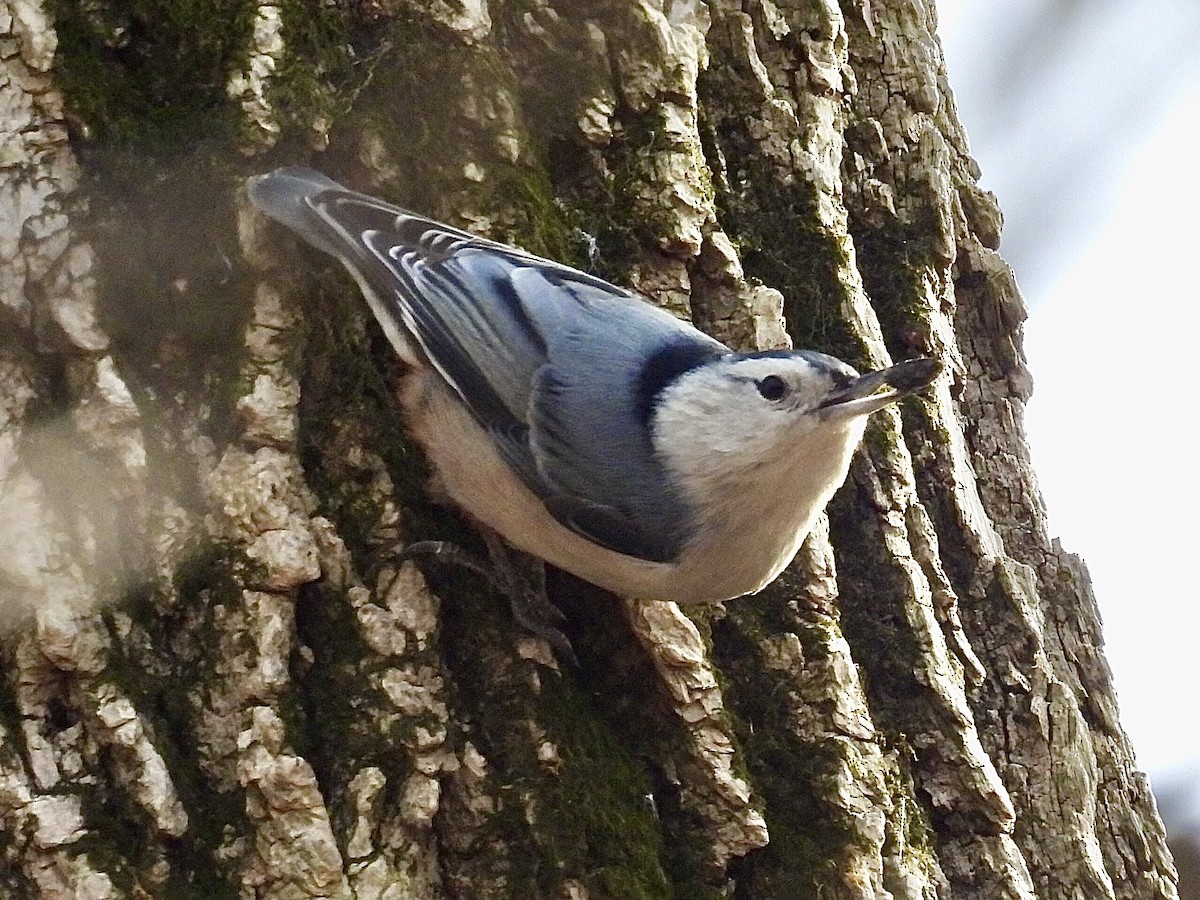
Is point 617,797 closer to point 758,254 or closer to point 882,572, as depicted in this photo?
point 882,572

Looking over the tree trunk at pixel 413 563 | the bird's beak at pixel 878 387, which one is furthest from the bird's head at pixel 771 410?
the tree trunk at pixel 413 563

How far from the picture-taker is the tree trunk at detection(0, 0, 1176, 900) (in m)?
1.53

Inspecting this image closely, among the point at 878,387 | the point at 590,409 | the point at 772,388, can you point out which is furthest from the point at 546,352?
the point at 878,387

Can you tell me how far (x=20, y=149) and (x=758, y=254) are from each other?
1.10 metres

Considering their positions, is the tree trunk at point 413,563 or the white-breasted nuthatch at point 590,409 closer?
the tree trunk at point 413,563

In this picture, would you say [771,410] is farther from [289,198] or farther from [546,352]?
[289,198]

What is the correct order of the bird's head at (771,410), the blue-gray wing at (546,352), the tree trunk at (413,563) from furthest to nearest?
the blue-gray wing at (546,352) < the bird's head at (771,410) < the tree trunk at (413,563)

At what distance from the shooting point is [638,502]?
70.6 inches

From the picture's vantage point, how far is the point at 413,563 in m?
1.72

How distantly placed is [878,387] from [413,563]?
66 cm

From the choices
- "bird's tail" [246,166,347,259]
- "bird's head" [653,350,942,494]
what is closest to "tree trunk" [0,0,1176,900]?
"bird's tail" [246,166,347,259]

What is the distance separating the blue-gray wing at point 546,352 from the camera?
1.79m

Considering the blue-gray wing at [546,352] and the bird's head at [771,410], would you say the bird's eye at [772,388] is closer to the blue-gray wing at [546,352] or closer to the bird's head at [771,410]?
the bird's head at [771,410]

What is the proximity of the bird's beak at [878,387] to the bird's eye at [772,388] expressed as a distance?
0.06 m
